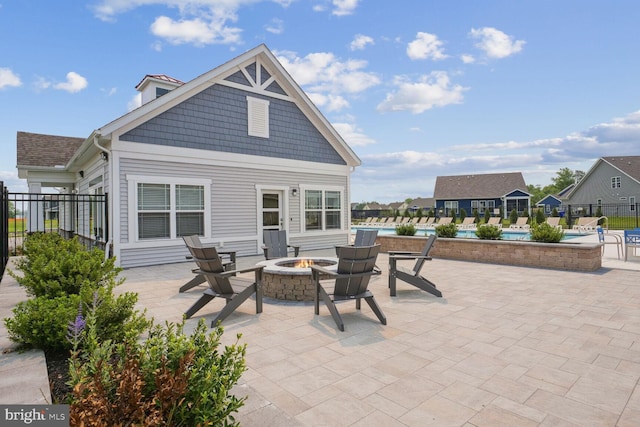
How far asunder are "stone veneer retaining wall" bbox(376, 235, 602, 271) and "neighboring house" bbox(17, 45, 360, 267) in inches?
175

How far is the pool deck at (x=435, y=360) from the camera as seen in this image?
2.59 m

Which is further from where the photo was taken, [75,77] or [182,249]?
[75,77]

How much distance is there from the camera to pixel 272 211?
12438 millimetres

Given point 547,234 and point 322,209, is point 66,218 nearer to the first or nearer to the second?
point 322,209

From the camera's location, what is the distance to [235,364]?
181 centimetres

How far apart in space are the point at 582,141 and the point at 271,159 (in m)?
43.2

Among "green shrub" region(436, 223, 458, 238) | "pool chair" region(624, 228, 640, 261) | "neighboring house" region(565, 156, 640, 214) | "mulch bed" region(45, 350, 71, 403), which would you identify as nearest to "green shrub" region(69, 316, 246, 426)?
"mulch bed" region(45, 350, 71, 403)

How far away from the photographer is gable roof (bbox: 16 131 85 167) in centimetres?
1375

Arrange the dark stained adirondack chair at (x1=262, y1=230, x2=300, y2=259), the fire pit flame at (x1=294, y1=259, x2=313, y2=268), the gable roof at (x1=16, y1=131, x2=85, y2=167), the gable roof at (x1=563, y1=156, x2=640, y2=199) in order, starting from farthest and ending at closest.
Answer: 1. the gable roof at (x1=563, y1=156, x2=640, y2=199)
2. the gable roof at (x1=16, y1=131, x2=85, y2=167)
3. the dark stained adirondack chair at (x1=262, y1=230, x2=300, y2=259)
4. the fire pit flame at (x1=294, y1=259, x2=313, y2=268)

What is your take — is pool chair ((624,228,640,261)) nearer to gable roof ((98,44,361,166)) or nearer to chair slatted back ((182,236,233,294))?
Answer: gable roof ((98,44,361,166))

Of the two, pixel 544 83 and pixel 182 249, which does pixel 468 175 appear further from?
pixel 182 249

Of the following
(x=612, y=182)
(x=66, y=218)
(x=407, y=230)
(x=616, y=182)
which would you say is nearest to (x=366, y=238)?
(x=407, y=230)

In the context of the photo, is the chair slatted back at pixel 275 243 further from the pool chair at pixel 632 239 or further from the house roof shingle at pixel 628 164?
the house roof shingle at pixel 628 164

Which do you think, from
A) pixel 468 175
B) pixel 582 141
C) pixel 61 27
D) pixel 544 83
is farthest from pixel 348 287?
pixel 582 141
